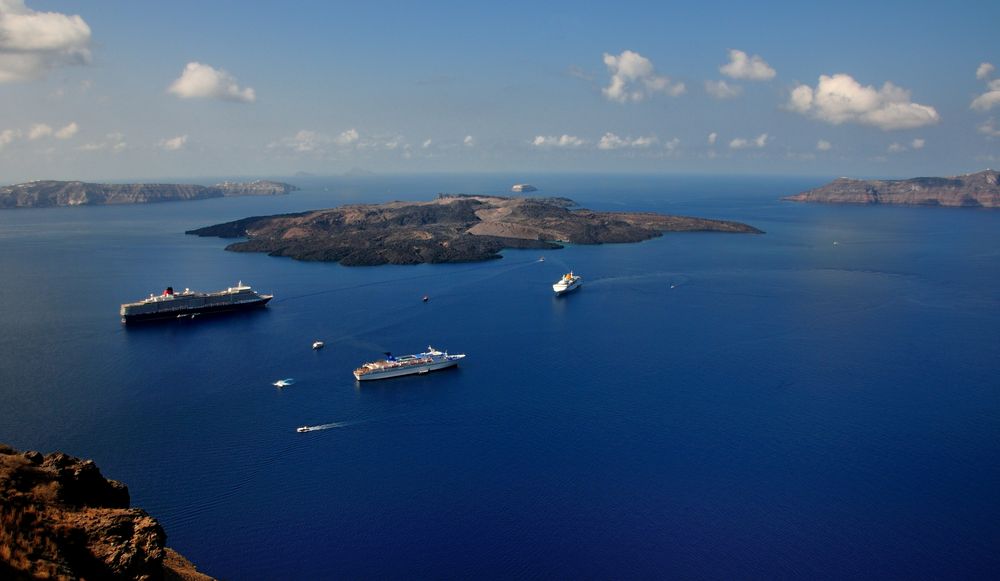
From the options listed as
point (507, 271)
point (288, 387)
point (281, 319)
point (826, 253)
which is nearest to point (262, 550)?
point (288, 387)

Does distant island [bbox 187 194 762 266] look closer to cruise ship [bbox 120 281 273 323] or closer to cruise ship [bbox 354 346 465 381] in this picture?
cruise ship [bbox 120 281 273 323]

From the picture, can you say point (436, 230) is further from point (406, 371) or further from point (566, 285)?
point (406, 371)

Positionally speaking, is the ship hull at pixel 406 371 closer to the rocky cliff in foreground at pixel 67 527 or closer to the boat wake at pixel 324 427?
the boat wake at pixel 324 427

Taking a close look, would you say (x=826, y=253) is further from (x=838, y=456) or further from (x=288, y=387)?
(x=288, y=387)

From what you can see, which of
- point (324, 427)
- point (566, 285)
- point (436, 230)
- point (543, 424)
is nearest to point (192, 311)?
point (324, 427)

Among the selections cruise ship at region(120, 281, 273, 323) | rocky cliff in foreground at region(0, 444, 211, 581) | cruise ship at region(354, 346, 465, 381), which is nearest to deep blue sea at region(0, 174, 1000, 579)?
cruise ship at region(354, 346, 465, 381)
